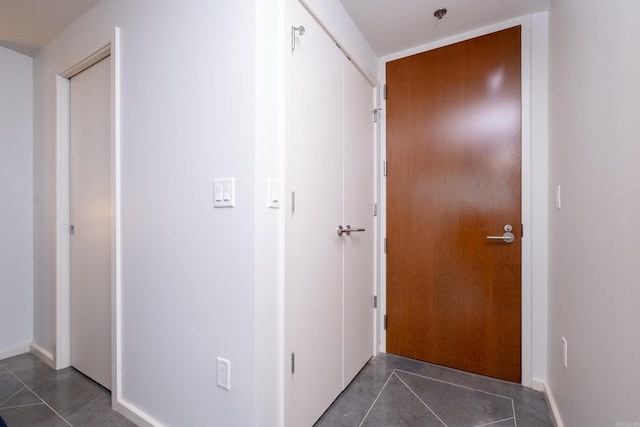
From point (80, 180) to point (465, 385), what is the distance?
2973mm

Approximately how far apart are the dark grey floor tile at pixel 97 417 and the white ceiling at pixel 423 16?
2.70 meters

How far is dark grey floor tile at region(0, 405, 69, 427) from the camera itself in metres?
1.54

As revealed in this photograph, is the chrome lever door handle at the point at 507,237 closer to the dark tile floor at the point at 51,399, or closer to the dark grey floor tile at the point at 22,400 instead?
the dark tile floor at the point at 51,399

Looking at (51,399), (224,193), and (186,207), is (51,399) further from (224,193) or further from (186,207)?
(224,193)

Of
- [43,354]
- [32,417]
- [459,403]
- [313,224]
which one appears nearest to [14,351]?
[43,354]

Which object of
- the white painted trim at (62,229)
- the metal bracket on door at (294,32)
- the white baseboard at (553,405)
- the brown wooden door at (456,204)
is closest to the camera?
the metal bracket on door at (294,32)

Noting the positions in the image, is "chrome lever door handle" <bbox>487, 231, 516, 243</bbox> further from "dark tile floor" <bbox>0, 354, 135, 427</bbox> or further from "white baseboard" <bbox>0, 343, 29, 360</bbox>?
"white baseboard" <bbox>0, 343, 29, 360</bbox>

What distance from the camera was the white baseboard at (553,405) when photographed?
1.47 m

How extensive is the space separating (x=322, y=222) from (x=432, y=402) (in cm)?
125

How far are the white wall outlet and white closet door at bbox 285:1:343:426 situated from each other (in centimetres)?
26

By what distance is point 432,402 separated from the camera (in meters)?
1.72

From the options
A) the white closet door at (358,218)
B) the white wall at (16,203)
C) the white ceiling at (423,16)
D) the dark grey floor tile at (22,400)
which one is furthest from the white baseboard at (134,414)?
the white ceiling at (423,16)

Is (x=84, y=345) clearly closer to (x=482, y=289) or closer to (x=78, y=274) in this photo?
(x=78, y=274)

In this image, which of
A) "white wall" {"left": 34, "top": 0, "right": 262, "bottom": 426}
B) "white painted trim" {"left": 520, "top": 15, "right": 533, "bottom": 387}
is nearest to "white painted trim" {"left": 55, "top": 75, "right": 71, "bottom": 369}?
"white wall" {"left": 34, "top": 0, "right": 262, "bottom": 426}
